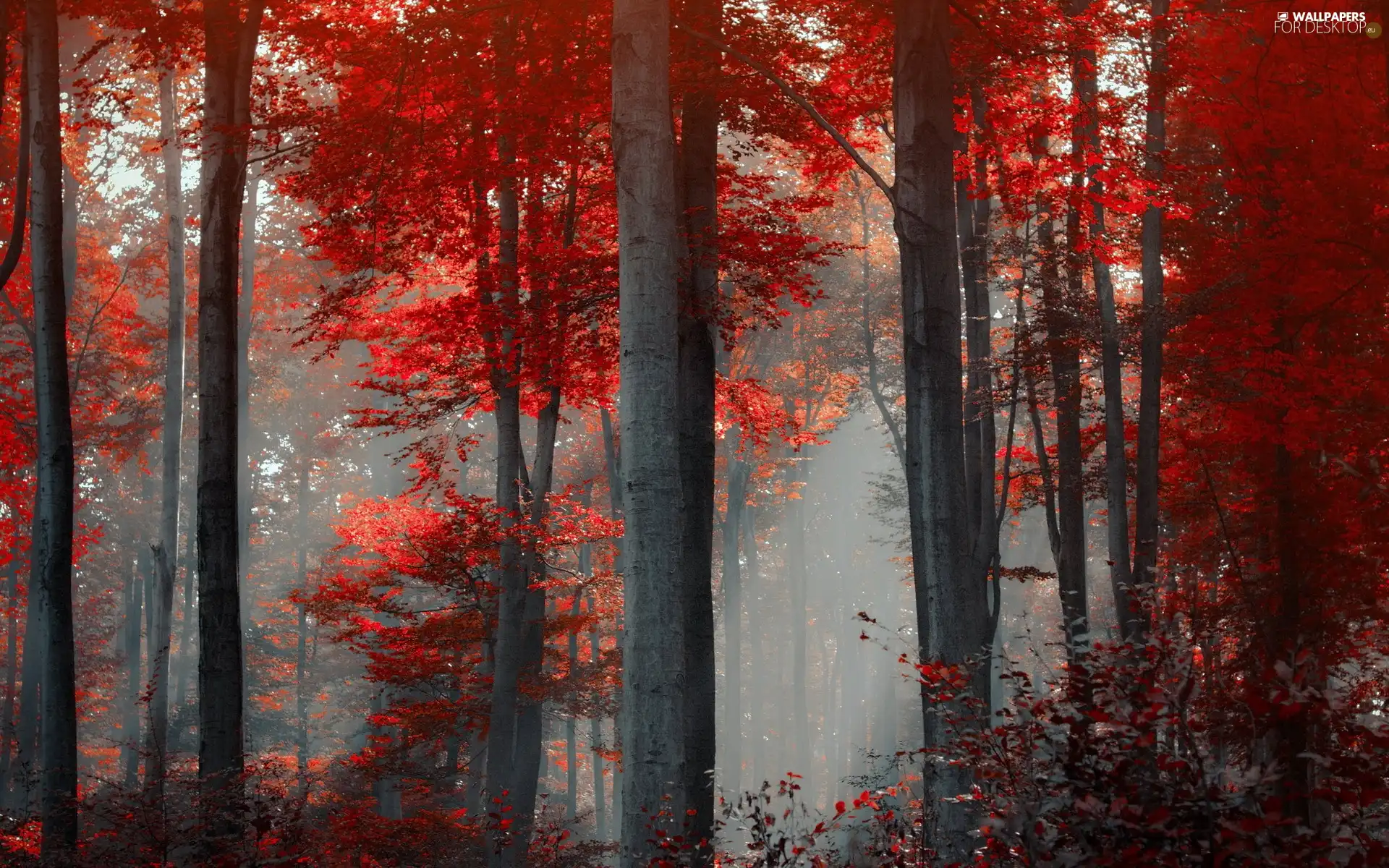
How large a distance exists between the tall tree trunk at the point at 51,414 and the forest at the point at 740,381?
0.12 ft

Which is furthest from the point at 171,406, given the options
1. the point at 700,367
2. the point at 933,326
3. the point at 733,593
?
the point at 733,593

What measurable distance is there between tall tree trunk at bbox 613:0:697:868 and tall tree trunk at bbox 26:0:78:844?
17.3 feet

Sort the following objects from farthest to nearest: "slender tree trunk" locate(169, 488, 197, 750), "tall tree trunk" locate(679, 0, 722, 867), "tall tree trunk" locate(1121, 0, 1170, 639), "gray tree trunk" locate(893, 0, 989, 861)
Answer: "slender tree trunk" locate(169, 488, 197, 750)
"tall tree trunk" locate(1121, 0, 1170, 639)
"tall tree trunk" locate(679, 0, 722, 867)
"gray tree trunk" locate(893, 0, 989, 861)

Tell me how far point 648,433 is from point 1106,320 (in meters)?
9.88

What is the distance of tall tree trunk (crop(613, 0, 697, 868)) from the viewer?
510 centimetres

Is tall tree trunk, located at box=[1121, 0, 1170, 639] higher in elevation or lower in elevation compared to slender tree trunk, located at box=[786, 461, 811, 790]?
higher

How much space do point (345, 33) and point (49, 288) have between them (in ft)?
11.6

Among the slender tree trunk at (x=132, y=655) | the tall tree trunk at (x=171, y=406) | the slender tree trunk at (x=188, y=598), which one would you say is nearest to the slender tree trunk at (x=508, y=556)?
the tall tree trunk at (x=171, y=406)

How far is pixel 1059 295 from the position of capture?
13.9m

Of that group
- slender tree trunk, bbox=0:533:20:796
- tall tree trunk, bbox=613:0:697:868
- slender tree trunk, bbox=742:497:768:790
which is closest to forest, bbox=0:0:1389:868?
tall tree trunk, bbox=613:0:697:868

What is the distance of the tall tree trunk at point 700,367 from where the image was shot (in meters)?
9.65

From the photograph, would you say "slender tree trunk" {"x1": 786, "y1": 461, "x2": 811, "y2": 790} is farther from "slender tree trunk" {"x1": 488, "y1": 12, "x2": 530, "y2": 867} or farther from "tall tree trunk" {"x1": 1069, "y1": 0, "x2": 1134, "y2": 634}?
"slender tree trunk" {"x1": 488, "y1": 12, "x2": 530, "y2": 867}

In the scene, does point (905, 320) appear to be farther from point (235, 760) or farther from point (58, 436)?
point (58, 436)

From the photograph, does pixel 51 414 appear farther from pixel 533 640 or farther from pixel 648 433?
pixel 533 640
